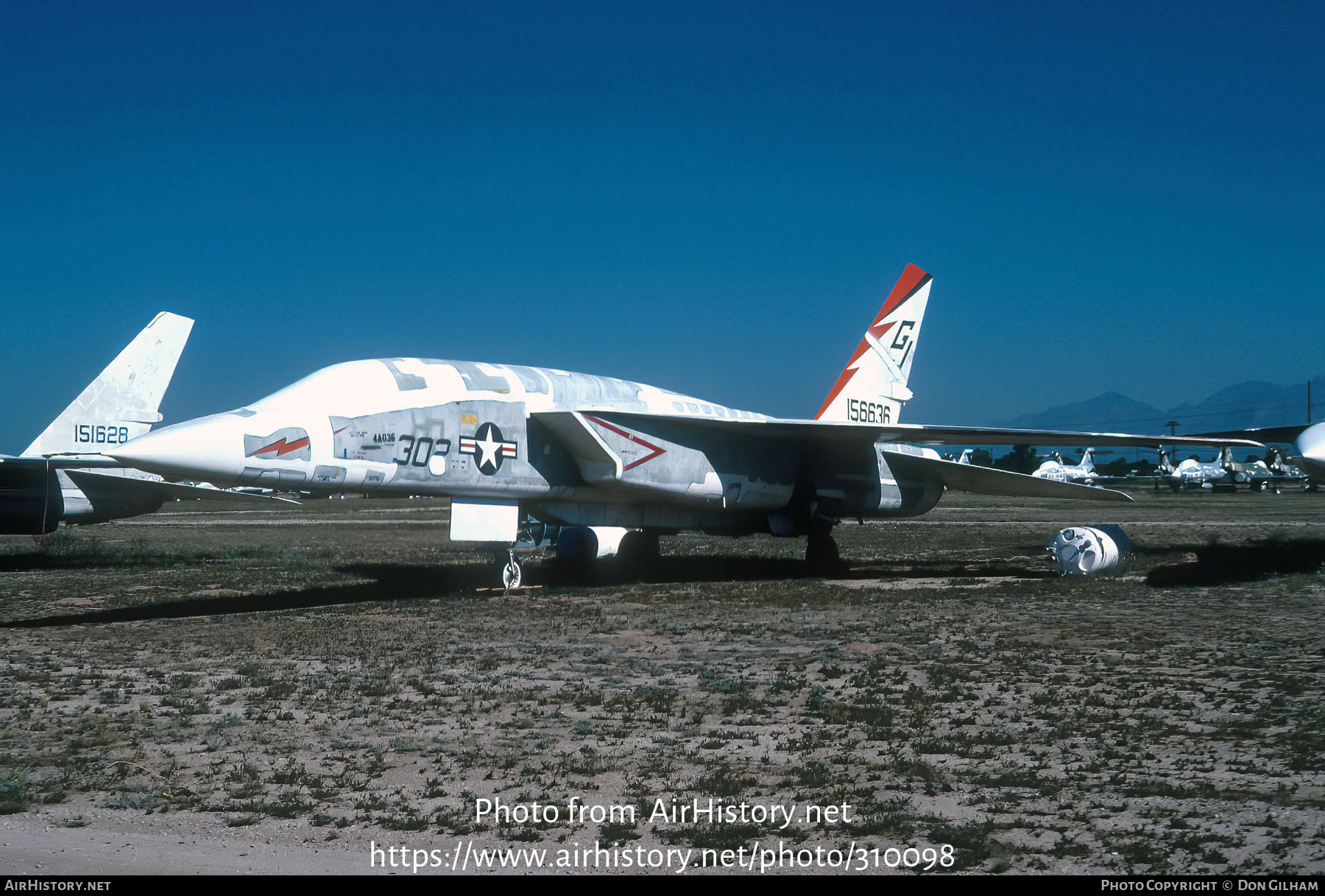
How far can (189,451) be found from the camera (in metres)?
9.10

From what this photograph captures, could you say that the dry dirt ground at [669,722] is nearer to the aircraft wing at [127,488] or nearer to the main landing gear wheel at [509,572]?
the main landing gear wheel at [509,572]

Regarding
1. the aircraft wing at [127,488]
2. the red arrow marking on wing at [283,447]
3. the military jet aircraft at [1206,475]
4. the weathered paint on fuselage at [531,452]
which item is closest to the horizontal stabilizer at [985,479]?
the weathered paint on fuselage at [531,452]

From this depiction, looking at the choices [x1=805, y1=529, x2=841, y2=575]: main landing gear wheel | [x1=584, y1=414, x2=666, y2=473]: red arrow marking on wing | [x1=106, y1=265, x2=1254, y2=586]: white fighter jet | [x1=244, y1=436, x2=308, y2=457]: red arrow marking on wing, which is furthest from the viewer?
[x1=805, y1=529, x2=841, y2=575]: main landing gear wheel

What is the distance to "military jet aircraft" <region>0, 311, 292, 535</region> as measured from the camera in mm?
15219

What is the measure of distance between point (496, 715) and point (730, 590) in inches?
280

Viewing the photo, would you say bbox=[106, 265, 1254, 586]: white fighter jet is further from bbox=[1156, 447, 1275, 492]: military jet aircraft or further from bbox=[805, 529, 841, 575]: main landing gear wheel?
bbox=[1156, 447, 1275, 492]: military jet aircraft

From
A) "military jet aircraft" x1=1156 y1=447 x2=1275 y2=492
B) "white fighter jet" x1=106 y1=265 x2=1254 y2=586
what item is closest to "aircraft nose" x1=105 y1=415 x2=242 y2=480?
"white fighter jet" x1=106 y1=265 x2=1254 y2=586

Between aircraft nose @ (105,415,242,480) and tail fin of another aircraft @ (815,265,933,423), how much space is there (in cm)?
1061

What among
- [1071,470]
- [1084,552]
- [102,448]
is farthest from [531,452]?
[1071,470]

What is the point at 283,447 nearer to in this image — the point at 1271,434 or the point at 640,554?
the point at 640,554

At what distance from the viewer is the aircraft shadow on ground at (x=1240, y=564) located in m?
13.3

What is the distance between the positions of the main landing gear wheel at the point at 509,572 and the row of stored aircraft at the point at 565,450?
30 mm

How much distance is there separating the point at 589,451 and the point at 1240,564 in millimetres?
10182

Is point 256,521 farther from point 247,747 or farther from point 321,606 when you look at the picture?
point 247,747
